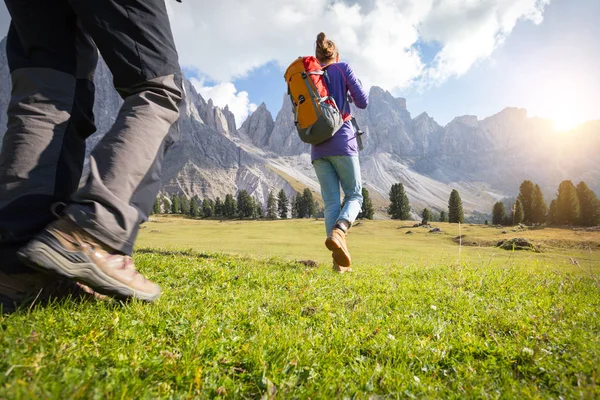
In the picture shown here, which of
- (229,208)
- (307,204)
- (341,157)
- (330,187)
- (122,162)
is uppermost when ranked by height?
(341,157)

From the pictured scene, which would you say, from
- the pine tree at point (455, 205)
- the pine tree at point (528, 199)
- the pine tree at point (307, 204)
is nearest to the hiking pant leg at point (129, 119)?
the pine tree at point (528, 199)

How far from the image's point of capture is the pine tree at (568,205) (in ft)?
211

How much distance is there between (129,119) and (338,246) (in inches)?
133

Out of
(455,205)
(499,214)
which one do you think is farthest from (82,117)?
(499,214)

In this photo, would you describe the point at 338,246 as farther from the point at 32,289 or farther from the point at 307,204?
the point at 307,204

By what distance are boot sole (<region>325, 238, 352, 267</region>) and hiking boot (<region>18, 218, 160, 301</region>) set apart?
313 cm

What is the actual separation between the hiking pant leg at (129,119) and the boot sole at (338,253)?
9.82 ft

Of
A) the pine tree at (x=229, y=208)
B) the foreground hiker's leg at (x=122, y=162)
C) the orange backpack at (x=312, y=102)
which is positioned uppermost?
the orange backpack at (x=312, y=102)

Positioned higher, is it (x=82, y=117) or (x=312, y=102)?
(x=312, y=102)

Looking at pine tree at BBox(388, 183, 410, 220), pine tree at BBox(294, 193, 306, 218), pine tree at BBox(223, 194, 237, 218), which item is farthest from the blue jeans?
pine tree at BBox(223, 194, 237, 218)

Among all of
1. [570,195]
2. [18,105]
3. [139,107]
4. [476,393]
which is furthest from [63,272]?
[570,195]

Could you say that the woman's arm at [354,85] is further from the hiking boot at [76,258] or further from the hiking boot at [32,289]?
the hiking boot at [32,289]

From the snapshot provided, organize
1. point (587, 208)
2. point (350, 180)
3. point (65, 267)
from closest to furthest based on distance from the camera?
point (65, 267), point (350, 180), point (587, 208)

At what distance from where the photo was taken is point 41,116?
7.54ft
